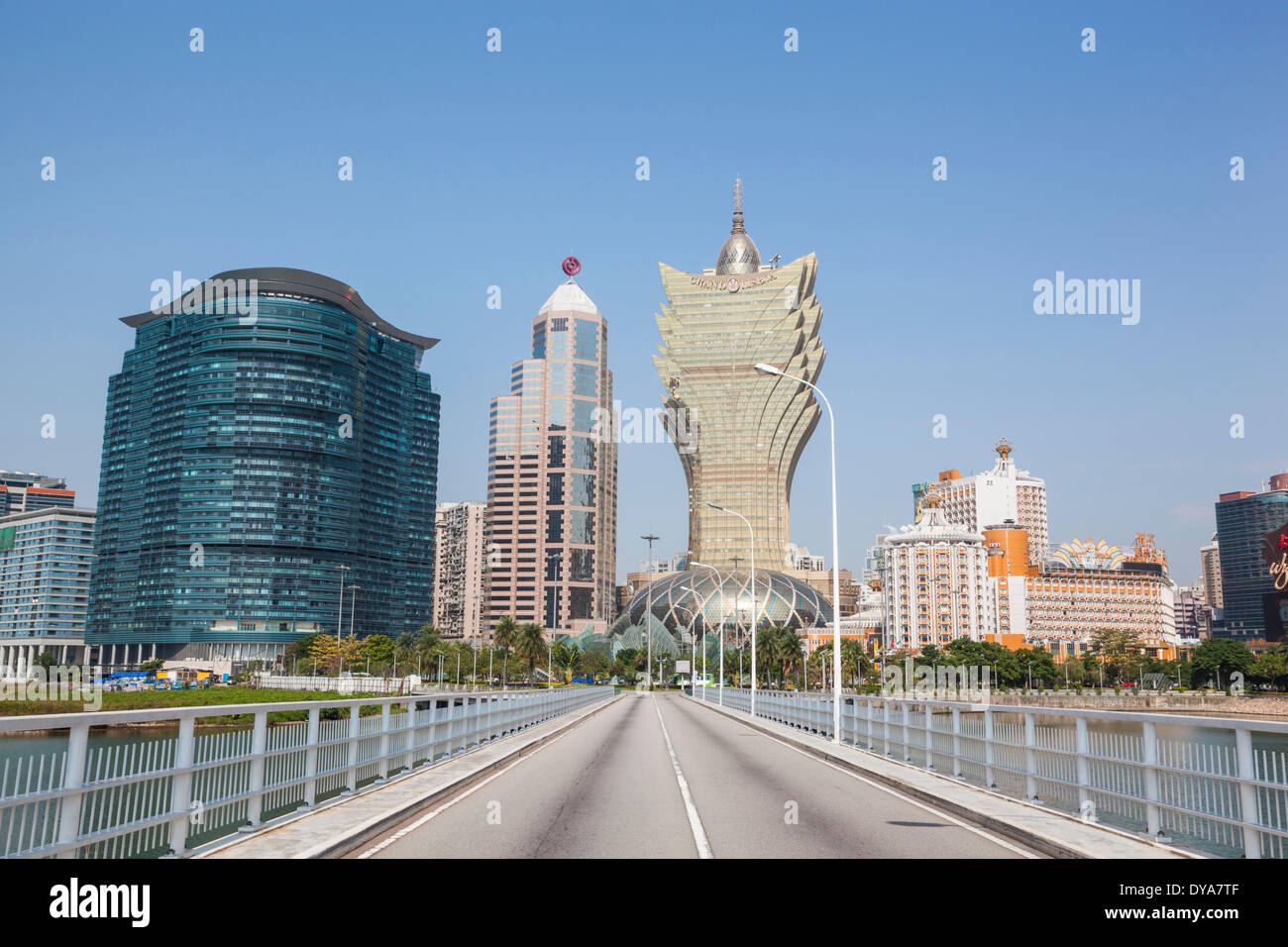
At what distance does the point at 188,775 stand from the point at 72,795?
7.64ft

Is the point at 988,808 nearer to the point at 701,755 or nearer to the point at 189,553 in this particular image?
the point at 701,755

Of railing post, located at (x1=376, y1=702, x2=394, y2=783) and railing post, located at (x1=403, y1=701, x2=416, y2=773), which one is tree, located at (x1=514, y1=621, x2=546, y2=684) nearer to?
railing post, located at (x1=403, y1=701, x2=416, y2=773)

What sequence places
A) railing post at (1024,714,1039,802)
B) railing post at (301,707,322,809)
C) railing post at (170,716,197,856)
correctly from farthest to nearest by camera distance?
railing post at (1024,714,1039,802), railing post at (301,707,322,809), railing post at (170,716,197,856)

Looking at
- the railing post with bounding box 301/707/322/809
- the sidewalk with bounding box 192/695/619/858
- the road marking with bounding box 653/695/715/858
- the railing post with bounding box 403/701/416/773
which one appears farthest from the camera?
the railing post with bounding box 403/701/416/773

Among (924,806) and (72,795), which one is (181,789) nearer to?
(72,795)

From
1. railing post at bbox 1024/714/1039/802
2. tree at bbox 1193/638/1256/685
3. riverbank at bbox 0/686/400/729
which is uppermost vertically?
railing post at bbox 1024/714/1039/802

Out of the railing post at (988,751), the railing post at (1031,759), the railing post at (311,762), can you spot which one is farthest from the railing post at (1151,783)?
the railing post at (311,762)

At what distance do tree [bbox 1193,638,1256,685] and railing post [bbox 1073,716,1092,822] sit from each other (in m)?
147

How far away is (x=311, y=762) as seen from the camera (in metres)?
14.1

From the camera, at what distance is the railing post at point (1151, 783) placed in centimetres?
1199

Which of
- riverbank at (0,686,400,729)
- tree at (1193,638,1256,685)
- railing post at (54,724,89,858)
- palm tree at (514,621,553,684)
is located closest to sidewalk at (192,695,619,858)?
railing post at (54,724,89,858)

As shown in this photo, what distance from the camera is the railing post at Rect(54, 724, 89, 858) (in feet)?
27.3

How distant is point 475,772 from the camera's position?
1972 cm

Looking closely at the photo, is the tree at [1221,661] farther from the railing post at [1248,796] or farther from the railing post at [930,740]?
the railing post at [1248,796]
